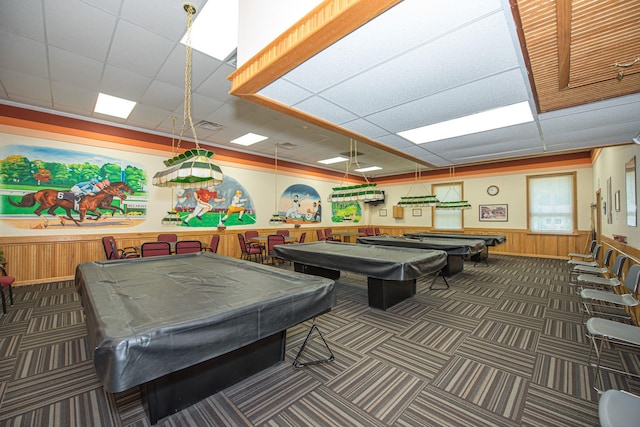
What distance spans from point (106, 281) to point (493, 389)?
354cm

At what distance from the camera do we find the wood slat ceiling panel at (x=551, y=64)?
4.63ft

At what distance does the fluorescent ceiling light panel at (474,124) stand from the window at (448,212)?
7.25 metres

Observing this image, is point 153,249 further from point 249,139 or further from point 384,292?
point 384,292

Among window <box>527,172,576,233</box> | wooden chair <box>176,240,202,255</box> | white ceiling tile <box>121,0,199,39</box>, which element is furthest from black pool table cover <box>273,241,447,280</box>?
window <box>527,172,576,233</box>

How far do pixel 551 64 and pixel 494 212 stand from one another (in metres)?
8.80

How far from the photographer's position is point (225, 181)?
24.8ft

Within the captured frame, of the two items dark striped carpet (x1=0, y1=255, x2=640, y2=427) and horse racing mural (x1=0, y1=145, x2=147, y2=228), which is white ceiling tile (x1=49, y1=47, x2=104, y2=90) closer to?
horse racing mural (x1=0, y1=145, x2=147, y2=228)

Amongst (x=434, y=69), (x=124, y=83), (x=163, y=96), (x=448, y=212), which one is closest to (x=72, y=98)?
(x=124, y=83)

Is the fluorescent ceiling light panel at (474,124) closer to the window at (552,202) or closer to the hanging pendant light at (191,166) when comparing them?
the hanging pendant light at (191,166)

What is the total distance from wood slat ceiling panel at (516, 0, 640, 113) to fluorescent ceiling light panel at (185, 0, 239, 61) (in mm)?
2582

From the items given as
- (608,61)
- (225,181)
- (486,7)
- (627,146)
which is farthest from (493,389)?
(225,181)

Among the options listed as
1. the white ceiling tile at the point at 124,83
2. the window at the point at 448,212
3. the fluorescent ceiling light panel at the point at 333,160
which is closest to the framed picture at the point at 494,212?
the window at the point at 448,212

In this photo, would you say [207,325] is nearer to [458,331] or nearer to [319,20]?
[319,20]

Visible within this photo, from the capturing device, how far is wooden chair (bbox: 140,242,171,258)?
4.84 meters
